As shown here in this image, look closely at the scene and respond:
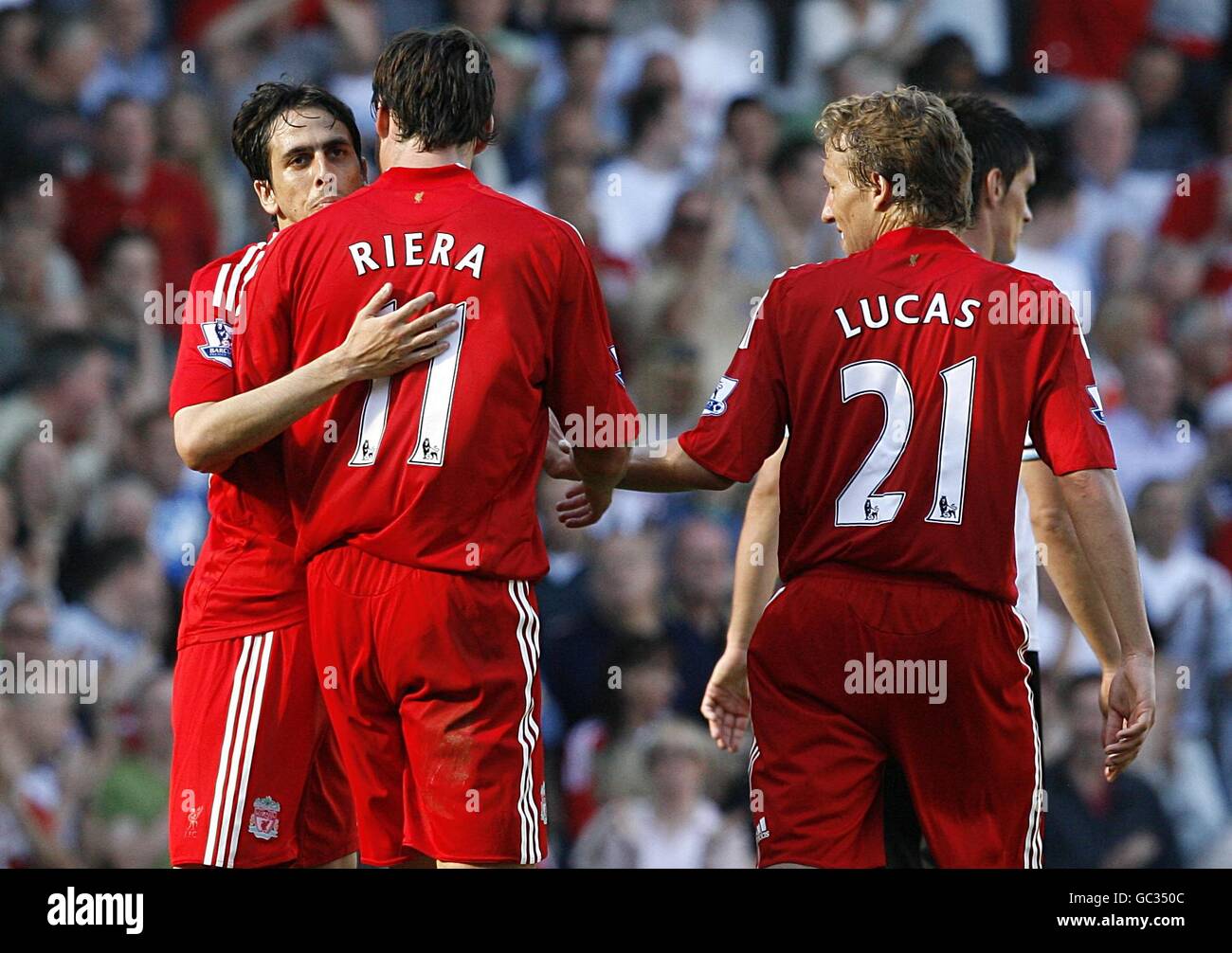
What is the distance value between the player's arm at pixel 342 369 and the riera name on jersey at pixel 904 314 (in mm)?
834

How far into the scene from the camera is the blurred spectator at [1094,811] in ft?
21.7

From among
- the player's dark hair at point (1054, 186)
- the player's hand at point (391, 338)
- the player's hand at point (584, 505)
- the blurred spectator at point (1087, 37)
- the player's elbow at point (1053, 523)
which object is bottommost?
the player's elbow at point (1053, 523)

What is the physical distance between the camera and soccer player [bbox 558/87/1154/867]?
3.38m

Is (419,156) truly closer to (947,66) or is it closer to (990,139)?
(990,139)

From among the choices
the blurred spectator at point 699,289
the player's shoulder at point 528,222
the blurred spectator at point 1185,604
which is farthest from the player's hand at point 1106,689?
the blurred spectator at point 699,289

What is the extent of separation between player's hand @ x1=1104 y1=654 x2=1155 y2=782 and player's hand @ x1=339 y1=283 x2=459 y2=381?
1.60 metres

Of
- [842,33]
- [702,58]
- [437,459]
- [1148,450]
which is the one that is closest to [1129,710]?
[437,459]

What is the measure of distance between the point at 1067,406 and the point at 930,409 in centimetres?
30

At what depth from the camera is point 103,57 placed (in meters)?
7.52

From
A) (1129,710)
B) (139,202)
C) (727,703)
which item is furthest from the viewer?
(139,202)

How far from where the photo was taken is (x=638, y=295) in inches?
285

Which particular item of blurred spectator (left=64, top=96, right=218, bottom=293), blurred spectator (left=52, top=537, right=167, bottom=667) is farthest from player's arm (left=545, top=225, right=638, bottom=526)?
blurred spectator (left=64, top=96, right=218, bottom=293)

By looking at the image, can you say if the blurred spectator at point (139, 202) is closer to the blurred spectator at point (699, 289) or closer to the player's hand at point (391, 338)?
the blurred spectator at point (699, 289)
